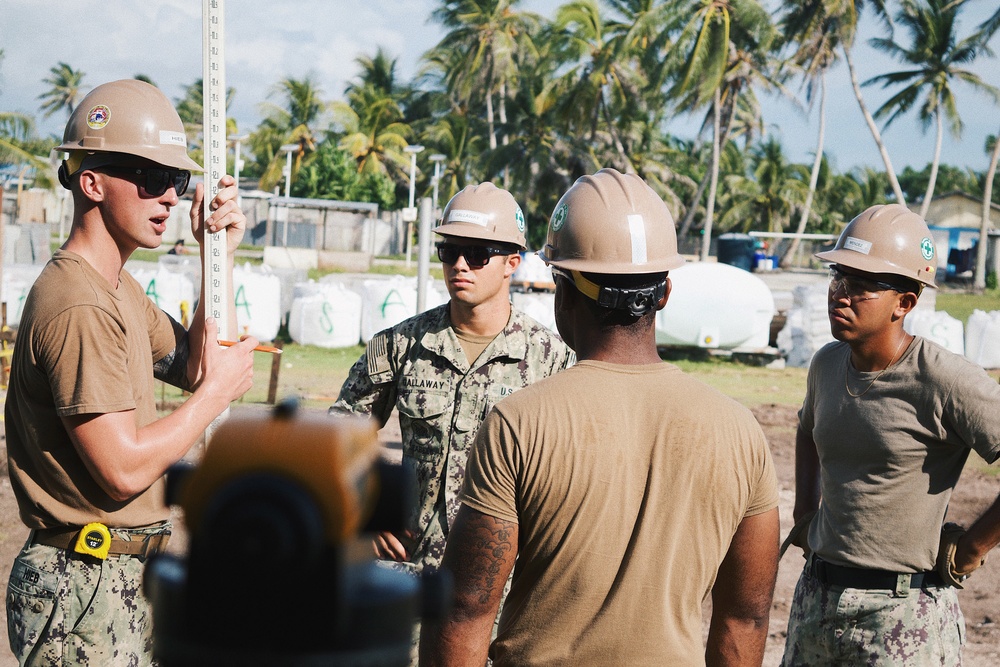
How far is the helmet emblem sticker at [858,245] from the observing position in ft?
10.9

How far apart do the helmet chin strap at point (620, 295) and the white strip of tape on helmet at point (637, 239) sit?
6 centimetres

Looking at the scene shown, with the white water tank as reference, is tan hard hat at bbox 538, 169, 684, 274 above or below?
above

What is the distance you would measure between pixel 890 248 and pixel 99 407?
8.52ft

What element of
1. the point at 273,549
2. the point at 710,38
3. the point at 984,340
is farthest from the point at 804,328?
the point at 710,38

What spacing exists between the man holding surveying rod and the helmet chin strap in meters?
0.87

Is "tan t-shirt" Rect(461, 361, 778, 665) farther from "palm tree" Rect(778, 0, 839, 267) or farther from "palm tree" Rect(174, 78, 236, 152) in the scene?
"palm tree" Rect(174, 78, 236, 152)

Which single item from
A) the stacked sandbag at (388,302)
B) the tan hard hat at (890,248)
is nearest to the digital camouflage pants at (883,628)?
the tan hard hat at (890,248)

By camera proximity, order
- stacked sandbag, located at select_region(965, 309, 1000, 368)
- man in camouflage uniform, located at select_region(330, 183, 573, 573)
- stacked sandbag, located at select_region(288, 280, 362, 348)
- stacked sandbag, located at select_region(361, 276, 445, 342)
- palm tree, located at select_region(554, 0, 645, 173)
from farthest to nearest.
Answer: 1. palm tree, located at select_region(554, 0, 645, 173)
2. stacked sandbag, located at select_region(965, 309, 1000, 368)
3. stacked sandbag, located at select_region(288, 280, 362, 348)
4. stacked sandbag, located at select_region(361, 276, 445, 342)
5. man in camouflage uniform, located at select_region(330, 183, 573, 573)

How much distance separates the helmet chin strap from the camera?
1951mm

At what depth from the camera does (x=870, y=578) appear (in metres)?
3.18

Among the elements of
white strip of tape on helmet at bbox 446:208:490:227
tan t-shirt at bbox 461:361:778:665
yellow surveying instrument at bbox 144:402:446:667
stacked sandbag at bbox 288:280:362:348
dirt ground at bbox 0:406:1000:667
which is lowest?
dirt ground at bbox 0:406:1000:667

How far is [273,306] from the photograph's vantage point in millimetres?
16234

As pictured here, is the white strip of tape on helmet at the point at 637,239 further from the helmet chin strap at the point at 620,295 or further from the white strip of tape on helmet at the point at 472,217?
the white strip of tape on helmet at the point at 472,217

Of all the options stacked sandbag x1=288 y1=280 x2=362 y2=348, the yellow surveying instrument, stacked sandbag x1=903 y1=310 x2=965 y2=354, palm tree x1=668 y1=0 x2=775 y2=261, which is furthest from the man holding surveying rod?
palm tree x1=668 y1=0 x2=775 y2=261
